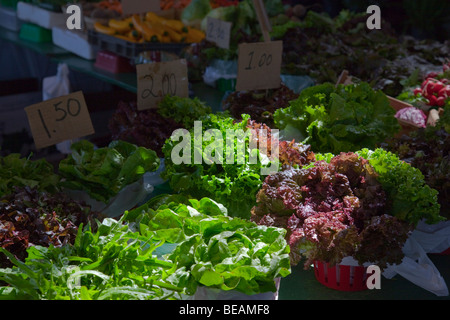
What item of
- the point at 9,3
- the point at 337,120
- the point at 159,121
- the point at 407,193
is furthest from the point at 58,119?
the point at 9,3

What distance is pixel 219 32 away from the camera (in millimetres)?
3738

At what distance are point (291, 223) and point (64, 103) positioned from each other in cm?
119

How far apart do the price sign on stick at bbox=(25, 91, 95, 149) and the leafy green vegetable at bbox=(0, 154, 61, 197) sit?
96 millimetres

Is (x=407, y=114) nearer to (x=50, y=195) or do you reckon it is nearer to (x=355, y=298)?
(x=355, y=298)

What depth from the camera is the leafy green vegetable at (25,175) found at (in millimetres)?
2057

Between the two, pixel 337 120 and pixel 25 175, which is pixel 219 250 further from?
pixel 337 120

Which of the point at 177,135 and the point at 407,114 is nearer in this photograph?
the point at 177,135

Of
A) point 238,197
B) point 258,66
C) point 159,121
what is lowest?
point 238,197

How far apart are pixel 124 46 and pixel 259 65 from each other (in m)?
1.98

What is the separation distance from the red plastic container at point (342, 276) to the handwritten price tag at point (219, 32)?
89.3 inches

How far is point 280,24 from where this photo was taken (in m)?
5.00
